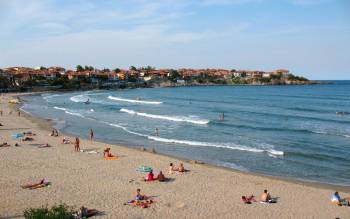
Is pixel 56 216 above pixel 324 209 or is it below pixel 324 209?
above

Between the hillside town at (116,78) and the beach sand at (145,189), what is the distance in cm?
8444

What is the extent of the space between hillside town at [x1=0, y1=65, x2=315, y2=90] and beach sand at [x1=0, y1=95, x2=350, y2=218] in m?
84.4

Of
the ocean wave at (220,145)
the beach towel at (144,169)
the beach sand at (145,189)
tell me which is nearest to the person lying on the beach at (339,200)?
the beach sand at (145,189)

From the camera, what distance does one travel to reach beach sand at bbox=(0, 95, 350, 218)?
44.5ft

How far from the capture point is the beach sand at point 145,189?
13563mm

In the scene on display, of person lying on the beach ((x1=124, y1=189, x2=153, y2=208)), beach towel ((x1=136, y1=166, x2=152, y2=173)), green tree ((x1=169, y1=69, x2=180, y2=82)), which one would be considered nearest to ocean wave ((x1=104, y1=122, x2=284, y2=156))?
beach towel ((x1=136, y1=166, x2=152, y2=173))

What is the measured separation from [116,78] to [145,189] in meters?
131

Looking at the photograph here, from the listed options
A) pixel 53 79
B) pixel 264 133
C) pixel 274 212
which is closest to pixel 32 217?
pixel 274 212

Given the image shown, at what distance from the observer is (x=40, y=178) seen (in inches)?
679

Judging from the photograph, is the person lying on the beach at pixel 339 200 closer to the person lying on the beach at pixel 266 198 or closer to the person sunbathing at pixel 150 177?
the person lying on the beach at pixel 266 198

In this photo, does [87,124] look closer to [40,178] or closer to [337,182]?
[40,178]

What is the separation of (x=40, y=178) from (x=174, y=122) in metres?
22.8

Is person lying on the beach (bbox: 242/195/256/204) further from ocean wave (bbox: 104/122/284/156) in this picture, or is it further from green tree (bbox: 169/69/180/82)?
green tree (bbox: 169/69/180/82)

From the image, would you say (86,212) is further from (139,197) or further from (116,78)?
(116,78)
